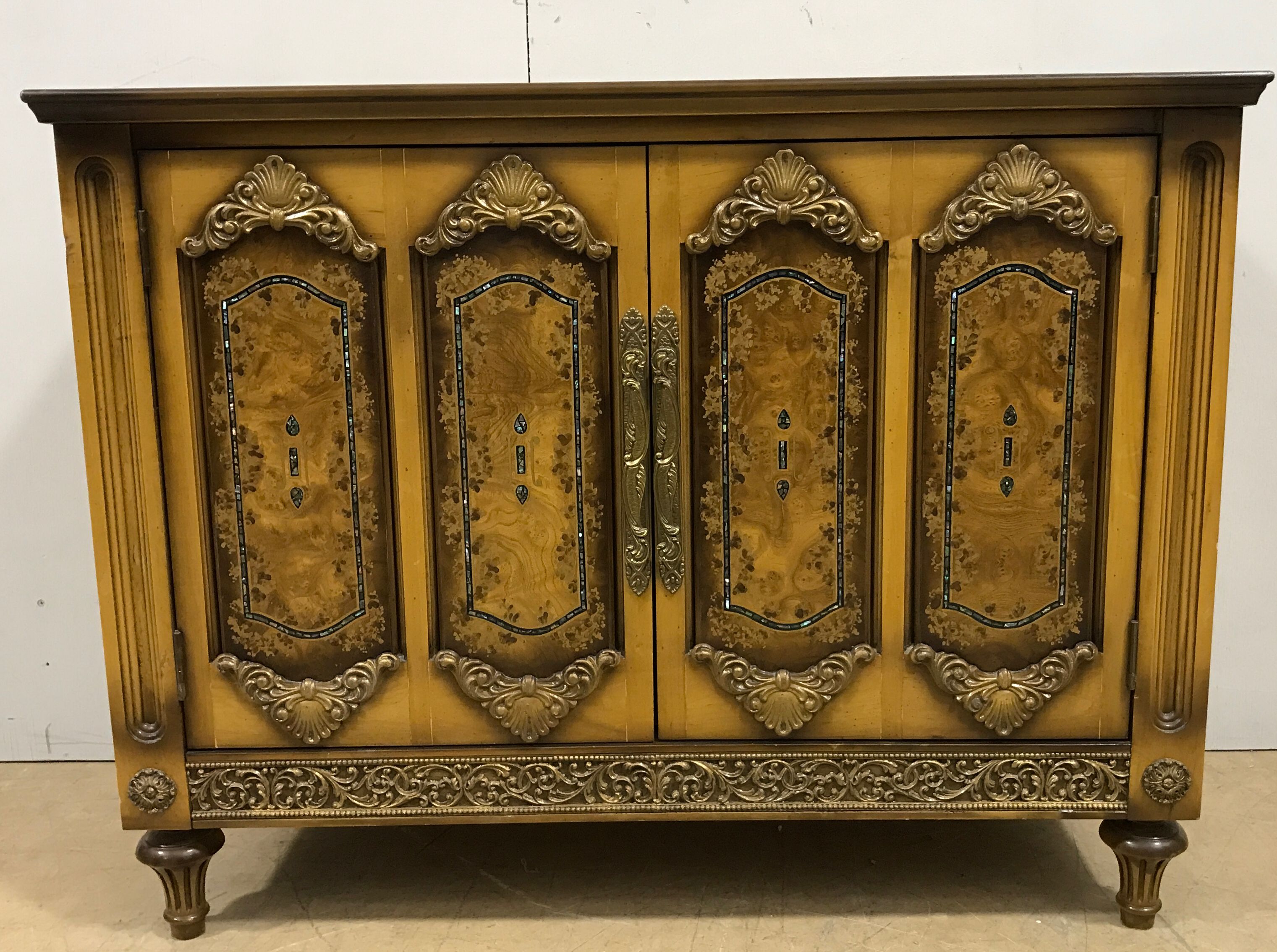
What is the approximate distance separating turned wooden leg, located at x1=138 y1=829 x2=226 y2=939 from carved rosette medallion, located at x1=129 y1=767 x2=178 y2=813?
0.06 meters

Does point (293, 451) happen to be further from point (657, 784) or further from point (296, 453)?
point (657, 784)

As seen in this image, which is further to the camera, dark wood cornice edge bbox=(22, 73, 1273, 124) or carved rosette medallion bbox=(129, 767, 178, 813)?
carved rosette medallion bbox=(129, 767, 178, 813)

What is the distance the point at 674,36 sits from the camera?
7.21 feet

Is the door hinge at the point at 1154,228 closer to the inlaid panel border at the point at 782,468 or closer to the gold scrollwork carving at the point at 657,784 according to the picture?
the inlaid panel border at the point at 782,468

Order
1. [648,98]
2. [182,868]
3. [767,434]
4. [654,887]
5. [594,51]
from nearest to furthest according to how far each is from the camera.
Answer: [648,98] < [767,434] < [182,868] < [654,887] < [594,51]

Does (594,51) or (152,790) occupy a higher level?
(594,51)

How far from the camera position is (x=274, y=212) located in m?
1.54

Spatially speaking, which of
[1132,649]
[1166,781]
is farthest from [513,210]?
[1166,781]

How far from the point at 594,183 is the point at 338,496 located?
61 cm

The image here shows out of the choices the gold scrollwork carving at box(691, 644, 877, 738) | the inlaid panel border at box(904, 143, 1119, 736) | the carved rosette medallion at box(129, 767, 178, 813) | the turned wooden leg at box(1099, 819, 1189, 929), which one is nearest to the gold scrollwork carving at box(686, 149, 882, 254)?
the inlaid panel border at box(904, 143, 1119, 736)

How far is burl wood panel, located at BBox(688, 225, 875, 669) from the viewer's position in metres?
1.56

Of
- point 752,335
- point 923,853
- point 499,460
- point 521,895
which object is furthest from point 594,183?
point 923,853

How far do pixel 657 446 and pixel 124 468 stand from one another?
80cm

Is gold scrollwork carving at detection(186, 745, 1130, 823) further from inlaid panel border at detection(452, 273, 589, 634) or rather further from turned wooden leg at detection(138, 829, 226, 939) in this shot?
inlaid panel border at detection(452, 273, 589, 634)
